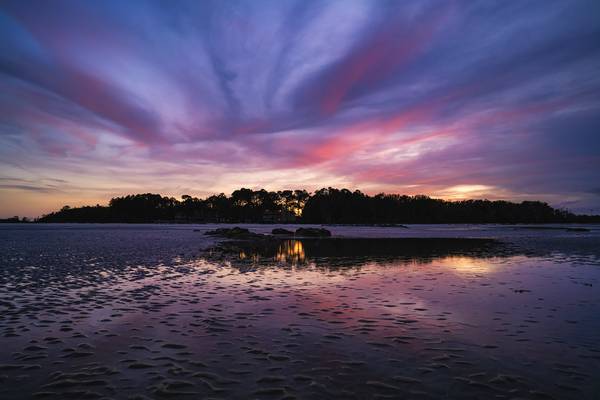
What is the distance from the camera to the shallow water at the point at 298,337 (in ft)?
23.2

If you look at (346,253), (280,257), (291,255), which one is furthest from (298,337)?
(346,253)

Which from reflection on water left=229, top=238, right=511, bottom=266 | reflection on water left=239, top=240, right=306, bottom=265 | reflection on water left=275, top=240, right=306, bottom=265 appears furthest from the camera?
reflection on water left=275, top=240, right=306, bottom=265

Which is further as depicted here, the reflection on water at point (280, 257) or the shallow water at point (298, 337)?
the reflection on water at point (280, 257)

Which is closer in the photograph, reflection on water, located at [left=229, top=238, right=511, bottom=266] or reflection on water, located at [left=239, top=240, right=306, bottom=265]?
reflection on water, located at [left=239, top=240, right=306, bottom=265]

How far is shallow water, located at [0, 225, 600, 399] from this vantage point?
706 centimetres

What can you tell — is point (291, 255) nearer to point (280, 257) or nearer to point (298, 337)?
point (280, 257)

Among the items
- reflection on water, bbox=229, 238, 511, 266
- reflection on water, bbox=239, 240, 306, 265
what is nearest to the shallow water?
reflection on water, bbox=239, 240, 306, 265

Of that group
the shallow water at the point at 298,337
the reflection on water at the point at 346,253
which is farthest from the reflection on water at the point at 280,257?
the shallow water at the point at 298,337

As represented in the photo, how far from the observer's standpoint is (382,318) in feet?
39.3

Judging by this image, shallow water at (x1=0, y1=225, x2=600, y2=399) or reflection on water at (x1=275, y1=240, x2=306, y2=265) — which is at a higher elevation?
reflection on water at (x1=275, y1=240, x2=306, y2=265)

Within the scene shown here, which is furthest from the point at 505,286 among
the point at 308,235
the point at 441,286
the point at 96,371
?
the point at 308,235

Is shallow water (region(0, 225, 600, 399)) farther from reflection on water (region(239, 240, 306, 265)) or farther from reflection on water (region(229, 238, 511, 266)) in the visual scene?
reflection on water (region(229, 238, 511, 266))

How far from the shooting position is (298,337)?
10094 millimetres

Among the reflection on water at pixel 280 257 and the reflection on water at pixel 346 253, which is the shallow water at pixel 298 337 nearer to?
the reflection on water at pixel 280 257
